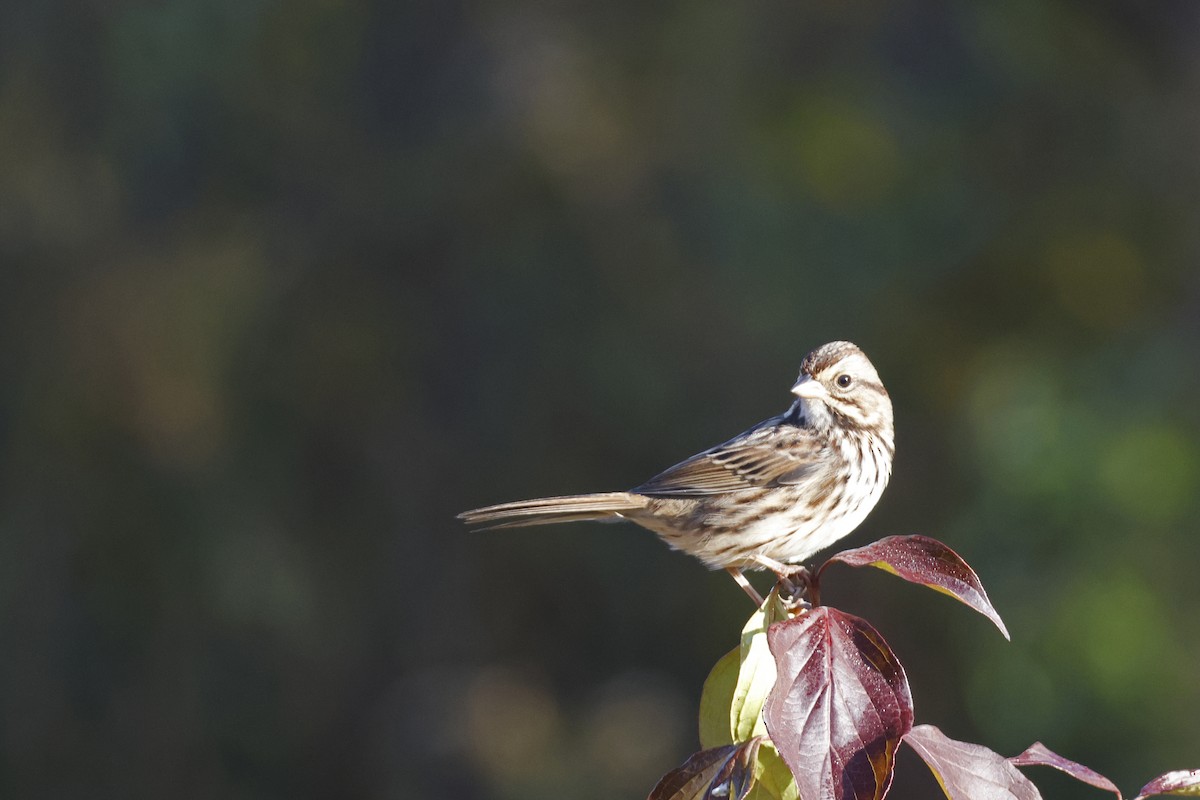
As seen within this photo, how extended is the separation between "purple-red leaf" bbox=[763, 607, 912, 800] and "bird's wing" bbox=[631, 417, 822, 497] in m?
1.89

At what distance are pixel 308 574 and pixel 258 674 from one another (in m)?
0.81

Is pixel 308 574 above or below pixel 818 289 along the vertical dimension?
below

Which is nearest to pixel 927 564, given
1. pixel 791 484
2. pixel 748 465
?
pixel 791 484

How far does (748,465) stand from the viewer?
13.1 ft

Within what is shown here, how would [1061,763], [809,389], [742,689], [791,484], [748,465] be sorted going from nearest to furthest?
1. [1061,763]
2. [742,689]
3. [809,389]
4. [791,484]
5. [748,465]

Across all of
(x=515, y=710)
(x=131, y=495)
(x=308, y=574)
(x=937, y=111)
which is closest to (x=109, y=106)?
(x=131, y=495)

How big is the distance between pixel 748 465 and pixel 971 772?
210 cm

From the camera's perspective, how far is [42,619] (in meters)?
10.5

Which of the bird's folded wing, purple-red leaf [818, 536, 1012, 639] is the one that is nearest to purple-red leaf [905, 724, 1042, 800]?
purple-red leaf [818, 536, 1012, 639]

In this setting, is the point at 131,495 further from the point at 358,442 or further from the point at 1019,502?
the point at 1019,502

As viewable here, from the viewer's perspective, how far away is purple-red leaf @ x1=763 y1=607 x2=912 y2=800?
186 centimetres

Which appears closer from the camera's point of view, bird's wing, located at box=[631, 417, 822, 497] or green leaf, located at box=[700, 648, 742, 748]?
green leaf, located at box=[700, 648, 742, 748]

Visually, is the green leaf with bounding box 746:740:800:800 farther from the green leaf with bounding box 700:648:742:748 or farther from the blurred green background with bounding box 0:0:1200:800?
the blurred green background with bounding box 0:0:1200:800

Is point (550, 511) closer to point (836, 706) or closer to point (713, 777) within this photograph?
point (713, 777)
